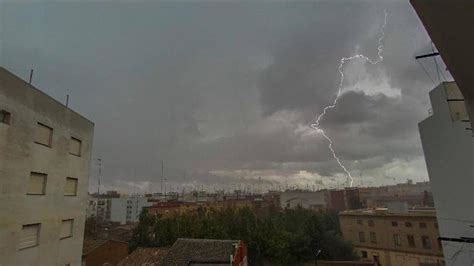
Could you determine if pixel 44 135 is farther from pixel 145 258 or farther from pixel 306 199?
pixel 306 199

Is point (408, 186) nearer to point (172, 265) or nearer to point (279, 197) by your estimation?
point (279, 197)

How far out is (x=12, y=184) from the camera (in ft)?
30.1

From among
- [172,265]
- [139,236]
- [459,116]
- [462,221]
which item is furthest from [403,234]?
[139,236]

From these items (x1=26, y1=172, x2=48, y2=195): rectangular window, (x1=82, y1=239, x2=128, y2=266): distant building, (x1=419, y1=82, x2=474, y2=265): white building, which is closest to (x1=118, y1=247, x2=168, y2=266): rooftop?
(x1=82, y1=239, x2=128, y2=266): distant building

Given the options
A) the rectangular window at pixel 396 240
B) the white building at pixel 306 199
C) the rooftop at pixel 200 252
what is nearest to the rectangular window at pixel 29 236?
the rooftop at pixel 200 252

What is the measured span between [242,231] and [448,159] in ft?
66.4

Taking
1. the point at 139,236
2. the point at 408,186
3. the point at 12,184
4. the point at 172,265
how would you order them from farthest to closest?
the point at 408,186 < the point at 139,236 < the point at 172,265 < the point at 12,184

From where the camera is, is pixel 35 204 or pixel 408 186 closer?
pixel 35 204

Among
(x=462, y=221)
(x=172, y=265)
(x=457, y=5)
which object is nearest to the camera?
(x=457, y=5)

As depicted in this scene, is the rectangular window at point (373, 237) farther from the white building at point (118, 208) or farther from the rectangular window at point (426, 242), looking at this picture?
the white building at point (118, 208)

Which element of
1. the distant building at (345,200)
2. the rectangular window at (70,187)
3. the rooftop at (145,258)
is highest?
the rectangular window at (70,187)

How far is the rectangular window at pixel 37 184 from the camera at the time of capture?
10133 mm

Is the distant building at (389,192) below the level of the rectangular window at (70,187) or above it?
below

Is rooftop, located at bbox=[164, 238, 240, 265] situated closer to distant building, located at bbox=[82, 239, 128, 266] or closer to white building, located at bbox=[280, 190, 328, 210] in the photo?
distant building, located at bbox=[82, 239, 128, 266]
